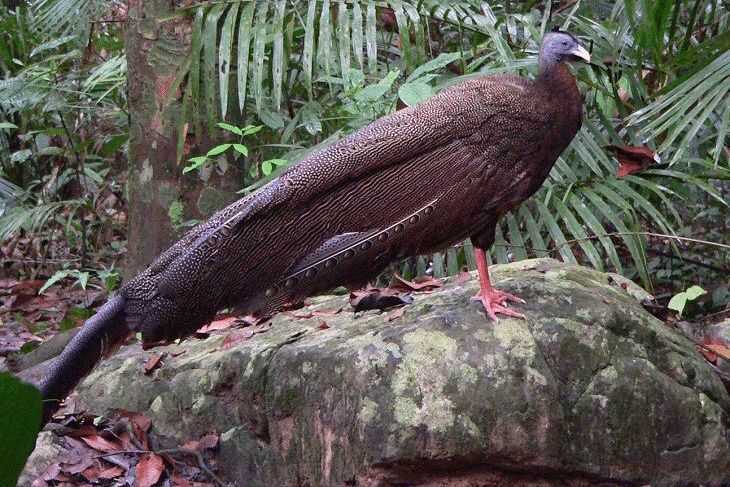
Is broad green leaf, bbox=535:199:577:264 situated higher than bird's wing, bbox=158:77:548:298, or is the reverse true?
bird's wing, bbox=158:77:548:298

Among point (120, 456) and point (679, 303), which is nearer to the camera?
point (120, 456)

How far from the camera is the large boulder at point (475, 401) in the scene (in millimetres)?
2916

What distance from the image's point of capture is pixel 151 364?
3770 millimetres

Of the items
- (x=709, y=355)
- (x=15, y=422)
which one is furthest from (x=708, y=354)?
(x=15, y=422)

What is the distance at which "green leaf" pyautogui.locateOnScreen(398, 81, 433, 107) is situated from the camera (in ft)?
12.7

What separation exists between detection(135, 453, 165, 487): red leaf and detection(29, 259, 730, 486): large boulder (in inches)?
5.1

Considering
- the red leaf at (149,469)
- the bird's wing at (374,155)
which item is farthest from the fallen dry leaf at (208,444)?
the bird's wing at (374,155)

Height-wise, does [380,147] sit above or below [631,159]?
above

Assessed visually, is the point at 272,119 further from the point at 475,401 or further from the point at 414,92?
the point at 475,401

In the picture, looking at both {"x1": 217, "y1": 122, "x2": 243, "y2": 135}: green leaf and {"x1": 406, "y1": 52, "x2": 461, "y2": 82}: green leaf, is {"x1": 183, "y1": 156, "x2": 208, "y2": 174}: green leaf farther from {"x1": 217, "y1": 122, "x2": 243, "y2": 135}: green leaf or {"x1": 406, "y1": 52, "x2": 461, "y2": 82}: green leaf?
{"x1": 406, "y1": 52, "x2": 461, "y2": 82}: green leaf

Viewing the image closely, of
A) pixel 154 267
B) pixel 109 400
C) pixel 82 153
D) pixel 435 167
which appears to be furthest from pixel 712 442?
pixel 82 153

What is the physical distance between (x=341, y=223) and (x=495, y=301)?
640 mm

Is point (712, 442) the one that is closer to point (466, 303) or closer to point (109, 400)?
point (466, 303)

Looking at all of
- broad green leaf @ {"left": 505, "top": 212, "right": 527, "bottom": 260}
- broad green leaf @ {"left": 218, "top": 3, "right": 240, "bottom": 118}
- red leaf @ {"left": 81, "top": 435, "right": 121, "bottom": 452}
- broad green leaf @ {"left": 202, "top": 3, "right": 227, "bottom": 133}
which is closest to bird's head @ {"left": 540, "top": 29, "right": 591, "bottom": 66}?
broad green leaf @ {"left": 505, "top": 212, "right": 527, "bottom": 260}
